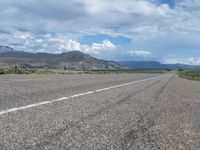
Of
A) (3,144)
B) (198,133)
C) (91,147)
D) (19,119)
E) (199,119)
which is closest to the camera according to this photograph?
(3,144)

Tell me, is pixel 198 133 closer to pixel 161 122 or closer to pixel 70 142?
pixel 161 122

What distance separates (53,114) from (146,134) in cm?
203

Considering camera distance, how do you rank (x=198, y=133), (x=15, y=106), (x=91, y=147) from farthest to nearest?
1. (x=15, y=106)
2. (x=198, y=133)
3. (x=91, y=147)

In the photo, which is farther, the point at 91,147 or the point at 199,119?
the point at 199,119

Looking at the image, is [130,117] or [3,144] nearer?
[3,144]

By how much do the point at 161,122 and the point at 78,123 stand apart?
231 cm

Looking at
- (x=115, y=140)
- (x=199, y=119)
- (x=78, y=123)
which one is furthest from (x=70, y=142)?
(x=199, y=119)

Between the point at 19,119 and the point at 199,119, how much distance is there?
16.9 ft

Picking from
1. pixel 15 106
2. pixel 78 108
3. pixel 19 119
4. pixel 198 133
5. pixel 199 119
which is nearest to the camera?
pixel 19 119

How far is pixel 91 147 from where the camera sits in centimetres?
475

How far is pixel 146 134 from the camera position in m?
6.12

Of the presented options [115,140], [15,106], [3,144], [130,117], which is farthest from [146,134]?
[15,106]

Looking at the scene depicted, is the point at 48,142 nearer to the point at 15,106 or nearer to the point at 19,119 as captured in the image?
the point at 19,119

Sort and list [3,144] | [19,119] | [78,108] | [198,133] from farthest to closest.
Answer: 1. [78,108]
2. [198,133]
3. [19,119]
4. [3,144]
